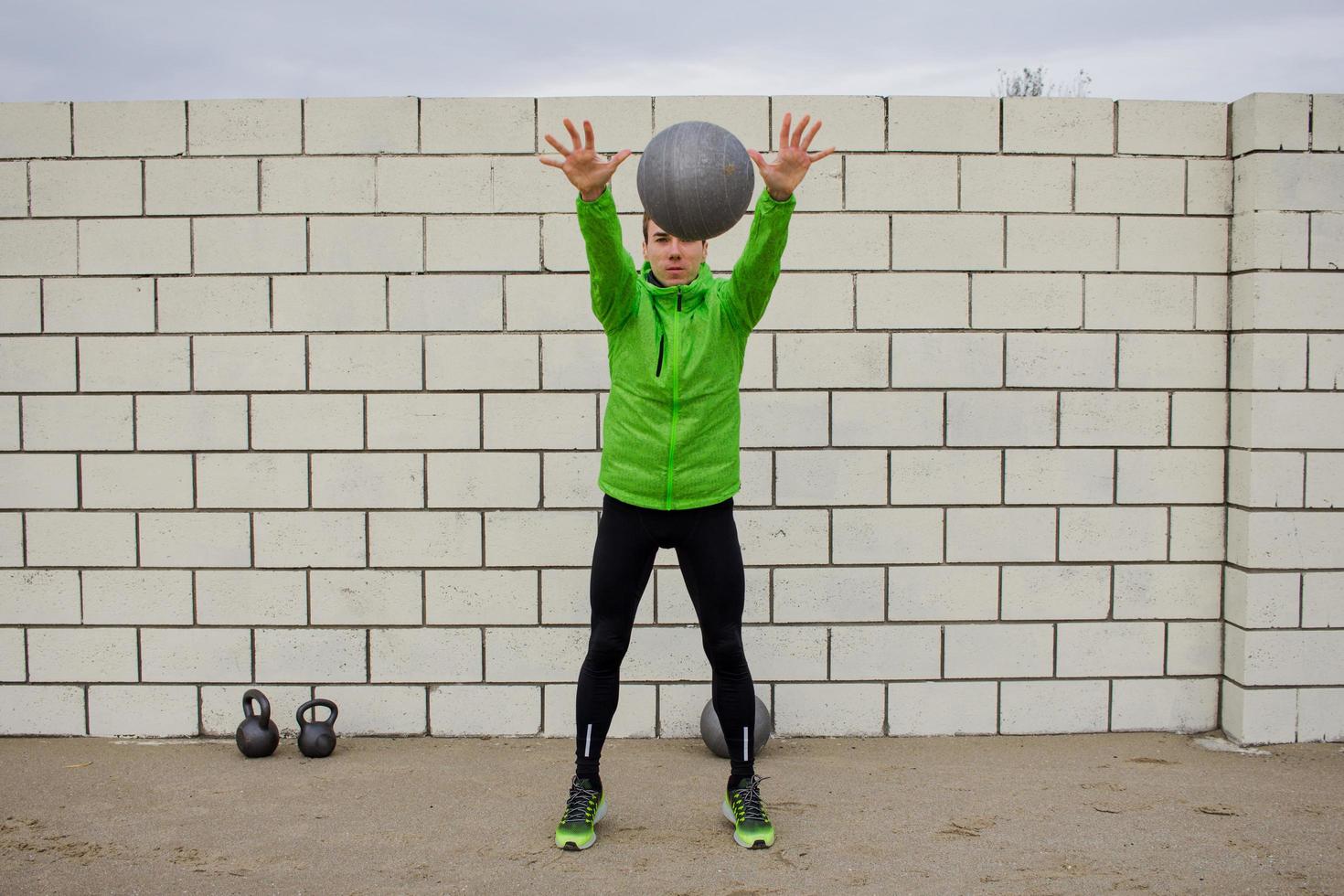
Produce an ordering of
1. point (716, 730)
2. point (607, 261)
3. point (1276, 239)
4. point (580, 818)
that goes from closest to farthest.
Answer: point (607, 261) → point (580, 818) → point (716, 730) → point (1276, 239)

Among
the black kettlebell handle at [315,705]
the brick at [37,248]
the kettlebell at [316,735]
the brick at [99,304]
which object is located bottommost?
the kettlebell at [316,735]

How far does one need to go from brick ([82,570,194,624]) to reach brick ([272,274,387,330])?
0.95 m

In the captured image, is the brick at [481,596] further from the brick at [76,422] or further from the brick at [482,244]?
the brick at [76,422]

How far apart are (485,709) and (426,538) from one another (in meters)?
0.63

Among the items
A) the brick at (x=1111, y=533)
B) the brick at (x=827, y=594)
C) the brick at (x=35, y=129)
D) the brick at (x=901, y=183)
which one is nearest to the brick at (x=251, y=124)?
the brick at (x=35, y=129)

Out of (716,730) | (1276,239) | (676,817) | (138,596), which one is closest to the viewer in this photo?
(676,817)

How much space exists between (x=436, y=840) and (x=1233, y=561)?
275 cm

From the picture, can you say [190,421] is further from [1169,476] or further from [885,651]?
[1169,476]

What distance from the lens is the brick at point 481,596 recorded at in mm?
3580

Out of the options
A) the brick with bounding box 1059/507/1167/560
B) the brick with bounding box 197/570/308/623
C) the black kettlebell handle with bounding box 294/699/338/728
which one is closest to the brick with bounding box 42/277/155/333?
the brick with bounding box 197/570/308/623

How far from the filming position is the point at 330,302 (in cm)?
356

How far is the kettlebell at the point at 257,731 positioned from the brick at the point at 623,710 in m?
0.89

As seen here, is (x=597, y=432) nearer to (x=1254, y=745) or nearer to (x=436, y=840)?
(x=436, y=840)

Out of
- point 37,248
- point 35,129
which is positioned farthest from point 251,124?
point 37,248
